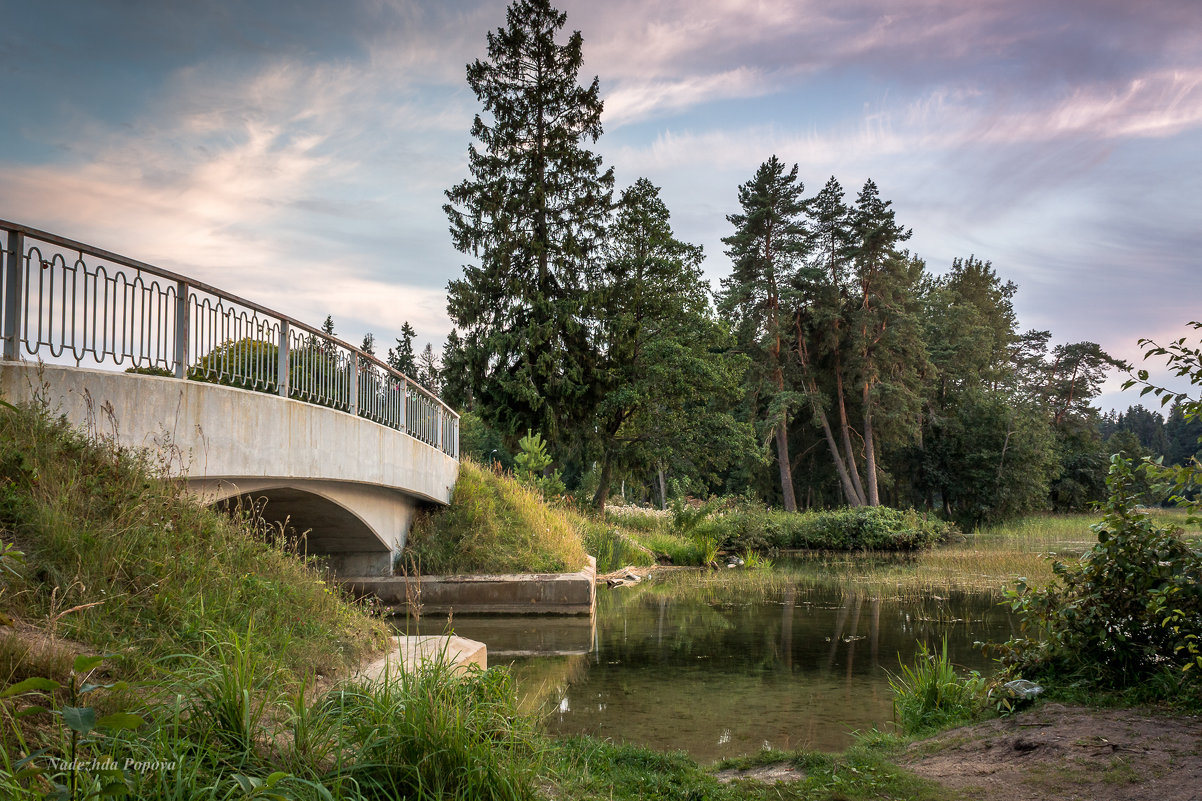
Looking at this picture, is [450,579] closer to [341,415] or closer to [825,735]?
[341,415]

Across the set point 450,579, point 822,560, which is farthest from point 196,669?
point 822,560

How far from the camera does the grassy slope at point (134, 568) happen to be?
15.7ft

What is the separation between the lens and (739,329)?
4131cm

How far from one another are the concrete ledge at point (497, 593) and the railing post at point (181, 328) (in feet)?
24.8

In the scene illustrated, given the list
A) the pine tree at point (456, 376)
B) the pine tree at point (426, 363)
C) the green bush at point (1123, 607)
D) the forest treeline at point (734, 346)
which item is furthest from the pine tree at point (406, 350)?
the green bush at point (1123, 607)

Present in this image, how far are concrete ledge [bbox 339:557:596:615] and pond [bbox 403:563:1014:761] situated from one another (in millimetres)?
431

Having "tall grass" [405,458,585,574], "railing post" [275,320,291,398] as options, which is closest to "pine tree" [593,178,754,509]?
"tall grass" [405,458,585,574]

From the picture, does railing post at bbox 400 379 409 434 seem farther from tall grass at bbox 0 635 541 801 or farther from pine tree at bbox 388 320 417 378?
pine tree at bbox 388 320 417 378

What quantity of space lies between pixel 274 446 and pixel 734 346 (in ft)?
103

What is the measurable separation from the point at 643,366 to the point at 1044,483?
27270 mm

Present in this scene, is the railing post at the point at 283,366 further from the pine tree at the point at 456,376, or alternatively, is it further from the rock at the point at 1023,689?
the pine tree at the point at 456,376

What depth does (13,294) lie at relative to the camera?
6156mm

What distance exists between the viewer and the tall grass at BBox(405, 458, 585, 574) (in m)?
15.1

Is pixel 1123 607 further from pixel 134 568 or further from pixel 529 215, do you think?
pixel 529 215
